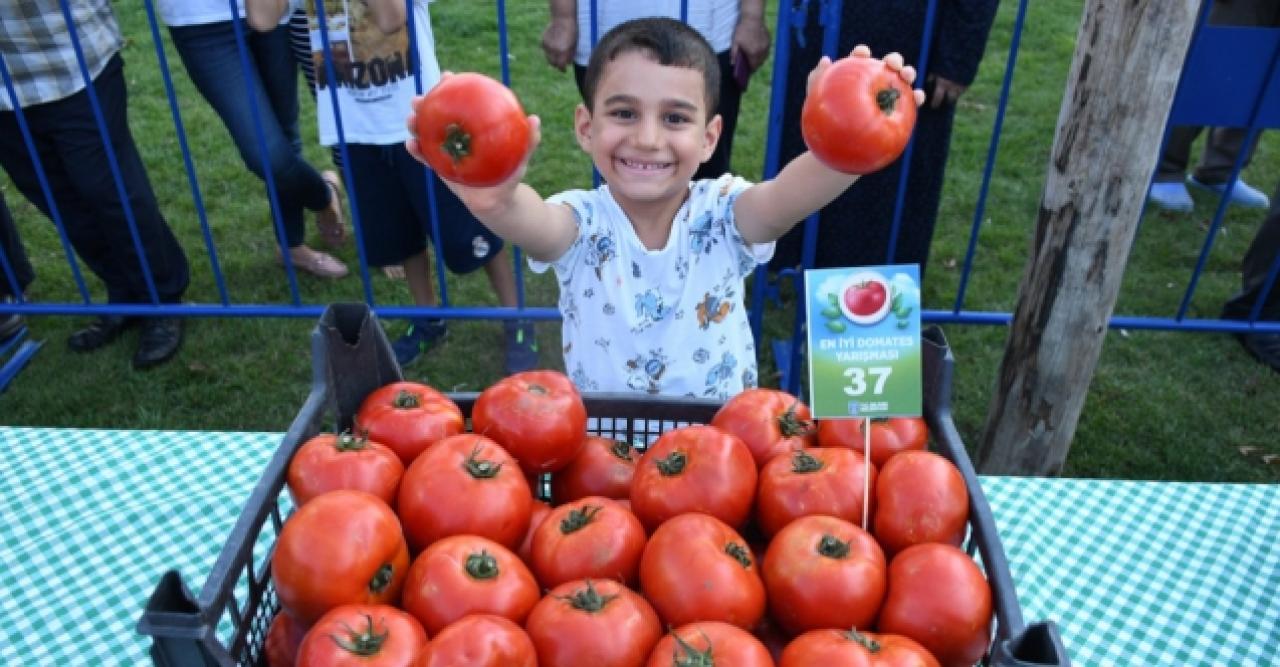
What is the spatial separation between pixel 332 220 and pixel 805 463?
3630mm

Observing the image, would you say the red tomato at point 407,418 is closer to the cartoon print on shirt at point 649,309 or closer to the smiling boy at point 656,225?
the smiling boy at point 656,225

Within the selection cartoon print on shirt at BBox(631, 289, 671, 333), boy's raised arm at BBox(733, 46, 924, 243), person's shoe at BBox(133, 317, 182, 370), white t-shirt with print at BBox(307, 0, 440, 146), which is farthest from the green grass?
boy's raised arm at BBox(733, 46, 924, 243)

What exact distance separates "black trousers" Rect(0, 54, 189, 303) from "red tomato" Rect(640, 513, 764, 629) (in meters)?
2.90

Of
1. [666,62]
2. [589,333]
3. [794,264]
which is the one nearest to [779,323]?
[794,264]

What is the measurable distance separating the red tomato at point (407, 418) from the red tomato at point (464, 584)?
256 millimetres

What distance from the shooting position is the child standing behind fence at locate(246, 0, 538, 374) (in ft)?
9.65

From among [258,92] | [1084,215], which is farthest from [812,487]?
[258,92]

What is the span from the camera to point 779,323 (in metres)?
4.04

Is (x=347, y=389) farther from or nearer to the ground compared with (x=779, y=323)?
farther from the ground

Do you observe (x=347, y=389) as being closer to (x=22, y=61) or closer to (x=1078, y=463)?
(x=22, y=61)

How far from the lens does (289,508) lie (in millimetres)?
1856

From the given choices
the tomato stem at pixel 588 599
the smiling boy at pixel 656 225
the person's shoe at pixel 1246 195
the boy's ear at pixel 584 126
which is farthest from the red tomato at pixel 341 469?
the person's shoe at pixel 1246 195

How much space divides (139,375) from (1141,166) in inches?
139

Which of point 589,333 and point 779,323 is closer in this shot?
point 589,333
